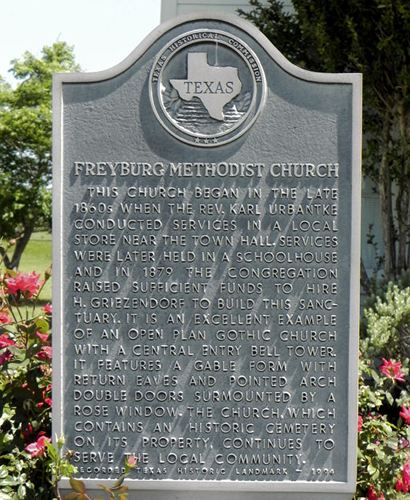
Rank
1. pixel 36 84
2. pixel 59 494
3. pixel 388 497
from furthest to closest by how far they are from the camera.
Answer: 1. pixel 36 84
2. pixel 388 497
3. pixel 59 494

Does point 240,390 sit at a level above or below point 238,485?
above

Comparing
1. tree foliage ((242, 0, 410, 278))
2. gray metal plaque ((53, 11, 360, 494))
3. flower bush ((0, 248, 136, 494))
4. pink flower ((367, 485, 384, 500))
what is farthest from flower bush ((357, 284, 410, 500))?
tree foliage ((242, 0, 410, 278))

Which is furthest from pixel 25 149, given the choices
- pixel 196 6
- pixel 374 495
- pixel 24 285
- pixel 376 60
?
pixel 374 495

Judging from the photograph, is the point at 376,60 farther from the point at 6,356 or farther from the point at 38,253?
the point at 38,253

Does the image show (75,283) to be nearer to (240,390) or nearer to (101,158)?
(101,158)

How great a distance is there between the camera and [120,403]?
3.80 metres

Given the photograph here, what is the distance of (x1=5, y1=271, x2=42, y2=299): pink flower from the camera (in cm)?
445

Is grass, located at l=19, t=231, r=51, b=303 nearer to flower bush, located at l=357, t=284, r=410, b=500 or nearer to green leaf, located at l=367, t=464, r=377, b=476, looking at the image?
flower bush, located at l=357, t=284, r=410, b=500

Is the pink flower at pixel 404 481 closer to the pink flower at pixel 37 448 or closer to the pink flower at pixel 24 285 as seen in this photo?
the pink flower at pixel 37 448

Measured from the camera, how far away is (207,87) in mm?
3736

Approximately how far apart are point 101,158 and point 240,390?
1.30 meters

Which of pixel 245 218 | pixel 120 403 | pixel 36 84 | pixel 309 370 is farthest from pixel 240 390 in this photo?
pixel 36 84

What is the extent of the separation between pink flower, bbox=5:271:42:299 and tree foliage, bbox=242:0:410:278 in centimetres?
357

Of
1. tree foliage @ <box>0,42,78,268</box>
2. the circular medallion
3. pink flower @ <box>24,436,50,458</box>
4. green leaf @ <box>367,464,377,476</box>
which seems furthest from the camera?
tree foliage @ <box>0,42,78,268</box>
